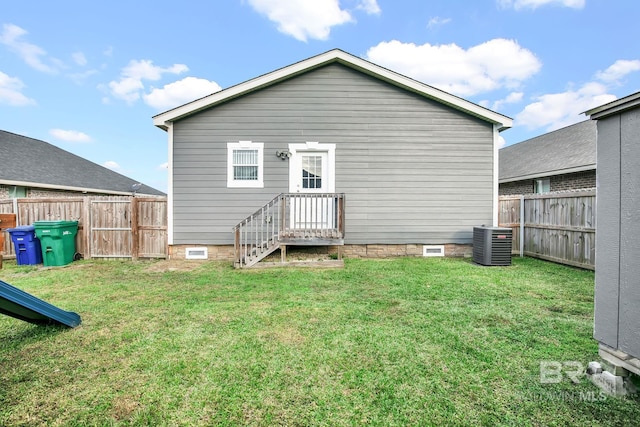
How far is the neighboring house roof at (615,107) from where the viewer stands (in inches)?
72.1

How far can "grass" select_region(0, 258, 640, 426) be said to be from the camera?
1798mm

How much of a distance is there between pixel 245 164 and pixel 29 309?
5144 millimetres

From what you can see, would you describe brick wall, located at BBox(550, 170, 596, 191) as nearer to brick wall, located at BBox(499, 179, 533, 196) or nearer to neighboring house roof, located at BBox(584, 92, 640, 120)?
brick wall, located at BBox(499, 179, 533, 196)

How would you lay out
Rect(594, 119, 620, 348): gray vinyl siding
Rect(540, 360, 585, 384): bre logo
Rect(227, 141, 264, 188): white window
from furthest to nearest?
Rect(227, 141, 264, 188): white window, Rect(540, 360, 585, 384): bre logo, Rect(594, 119, 620, 348): gray vinyl siding

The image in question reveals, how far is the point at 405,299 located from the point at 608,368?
2.18m

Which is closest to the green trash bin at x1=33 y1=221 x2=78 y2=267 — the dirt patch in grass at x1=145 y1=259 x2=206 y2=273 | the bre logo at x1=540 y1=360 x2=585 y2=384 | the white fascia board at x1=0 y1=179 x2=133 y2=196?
the dirt patch in grass at x1=145 y1=259 x2=206 y2=273

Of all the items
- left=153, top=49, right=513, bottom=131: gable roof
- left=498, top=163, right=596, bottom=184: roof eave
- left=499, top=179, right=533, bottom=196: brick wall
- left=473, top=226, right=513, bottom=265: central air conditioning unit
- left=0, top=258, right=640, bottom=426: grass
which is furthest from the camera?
left=499, top=179, right=533, bottom=196: brick wall

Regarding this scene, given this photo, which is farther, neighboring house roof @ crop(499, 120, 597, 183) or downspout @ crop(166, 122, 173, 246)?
neighboring house roof @ crop(499, 120, 597, 183)

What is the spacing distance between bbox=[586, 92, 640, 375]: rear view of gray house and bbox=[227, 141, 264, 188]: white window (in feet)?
20.5

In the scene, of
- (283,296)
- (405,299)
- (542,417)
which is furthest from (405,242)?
(542,417)

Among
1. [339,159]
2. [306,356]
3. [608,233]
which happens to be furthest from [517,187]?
[306,356]

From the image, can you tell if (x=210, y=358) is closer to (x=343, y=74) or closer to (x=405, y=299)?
(x=405, y=299)

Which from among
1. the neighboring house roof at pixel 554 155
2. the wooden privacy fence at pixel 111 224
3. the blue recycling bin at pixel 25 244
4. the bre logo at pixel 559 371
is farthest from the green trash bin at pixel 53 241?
the neighboring house roof at pixel 554 155

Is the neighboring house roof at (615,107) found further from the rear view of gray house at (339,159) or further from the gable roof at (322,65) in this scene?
the gable roof at (322,65)
